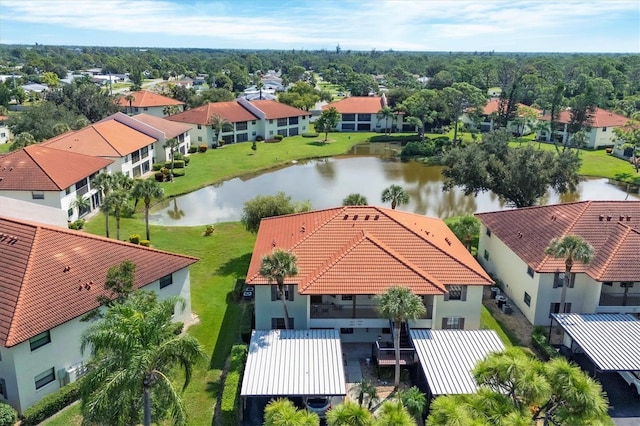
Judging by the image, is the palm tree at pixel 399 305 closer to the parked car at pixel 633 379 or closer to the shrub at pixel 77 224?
the parked car at pixel 633 379

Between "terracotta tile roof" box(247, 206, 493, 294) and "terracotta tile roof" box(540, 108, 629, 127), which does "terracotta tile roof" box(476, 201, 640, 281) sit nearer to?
"terracotta tile roof" box(247, 206, 493, 294)

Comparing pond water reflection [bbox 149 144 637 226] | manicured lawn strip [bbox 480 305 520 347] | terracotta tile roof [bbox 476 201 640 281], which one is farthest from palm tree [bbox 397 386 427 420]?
pond water reflection [bbox 149 144 637 226]

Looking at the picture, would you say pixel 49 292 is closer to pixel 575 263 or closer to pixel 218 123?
pixel 575 263

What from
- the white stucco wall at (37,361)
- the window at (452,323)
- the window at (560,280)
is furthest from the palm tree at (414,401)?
the window at (560,280)

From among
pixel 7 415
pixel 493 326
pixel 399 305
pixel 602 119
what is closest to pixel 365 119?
pixel 602 119

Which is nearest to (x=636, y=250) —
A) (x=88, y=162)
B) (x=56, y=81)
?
(x=88, y=162)

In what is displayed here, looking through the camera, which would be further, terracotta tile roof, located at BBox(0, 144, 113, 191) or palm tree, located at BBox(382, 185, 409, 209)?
terracotta tile roof, located at BBox(0, 144, 113, 191)
